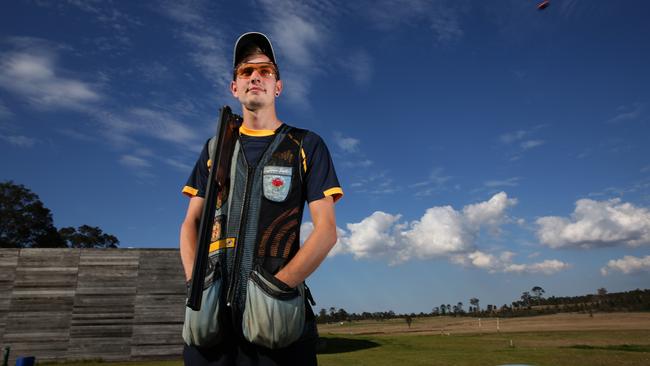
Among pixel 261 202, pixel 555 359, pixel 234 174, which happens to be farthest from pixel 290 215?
pixel 555 359

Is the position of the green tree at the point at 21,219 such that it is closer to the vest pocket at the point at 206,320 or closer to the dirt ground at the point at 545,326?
the dirt ground at the point at 545,326

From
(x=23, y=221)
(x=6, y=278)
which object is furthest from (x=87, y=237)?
(x=6, y=278)

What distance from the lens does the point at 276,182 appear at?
192 cm

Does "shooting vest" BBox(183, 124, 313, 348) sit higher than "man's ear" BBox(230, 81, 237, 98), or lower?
lower

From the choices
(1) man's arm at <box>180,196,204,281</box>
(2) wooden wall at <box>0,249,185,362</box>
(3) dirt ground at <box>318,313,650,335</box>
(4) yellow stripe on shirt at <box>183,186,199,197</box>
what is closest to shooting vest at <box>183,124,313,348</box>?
(1) man's arm at <box>180,196,204,281</box>

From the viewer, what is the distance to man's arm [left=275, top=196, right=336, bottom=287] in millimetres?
1699

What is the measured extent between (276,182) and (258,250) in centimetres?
32

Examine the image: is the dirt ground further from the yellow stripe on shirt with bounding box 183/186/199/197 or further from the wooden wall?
the yellow stripe on shirt with bounding box 183/186/199/197

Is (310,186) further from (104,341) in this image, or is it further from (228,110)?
(104,341)

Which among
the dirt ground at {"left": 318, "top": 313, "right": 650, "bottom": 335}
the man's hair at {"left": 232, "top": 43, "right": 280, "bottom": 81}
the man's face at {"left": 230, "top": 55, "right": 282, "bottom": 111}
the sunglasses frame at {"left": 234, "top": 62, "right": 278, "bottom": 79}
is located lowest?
the dirt ground at {"left": 318, "top": 313, "right": 650, "bottom": 335}

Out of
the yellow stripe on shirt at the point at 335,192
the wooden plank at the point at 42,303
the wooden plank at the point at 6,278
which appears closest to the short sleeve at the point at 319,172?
the yellow stripe on shirt at the point at 335,192

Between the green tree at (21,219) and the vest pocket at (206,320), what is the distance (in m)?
44.1

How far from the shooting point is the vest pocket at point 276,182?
1.90m

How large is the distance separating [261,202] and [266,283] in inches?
15.3
